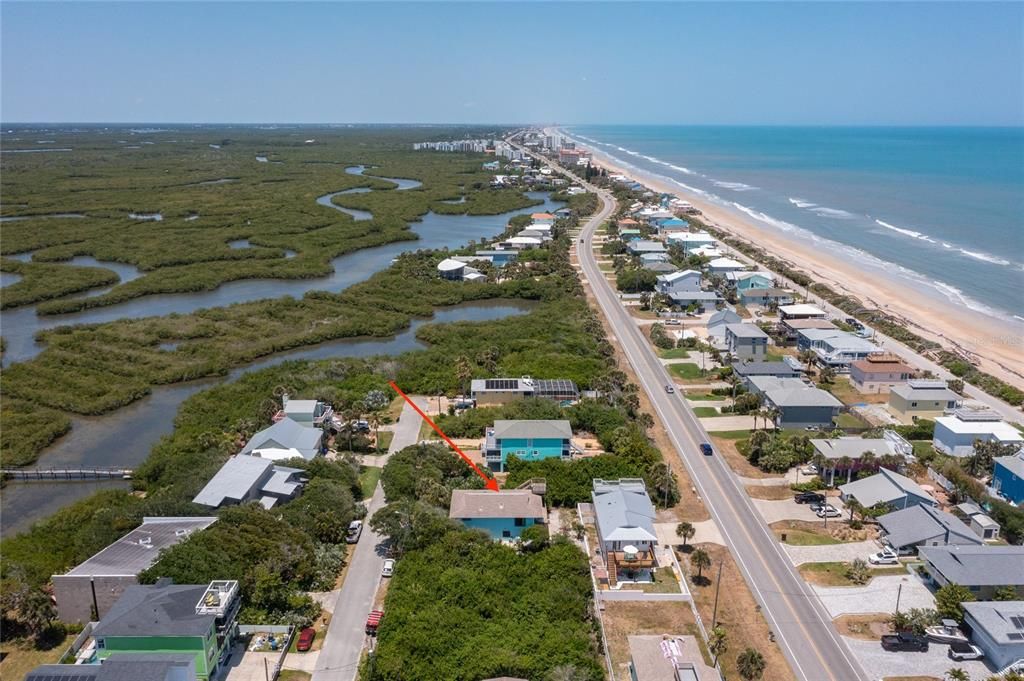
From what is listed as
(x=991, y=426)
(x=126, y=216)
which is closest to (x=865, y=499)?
(x=991, y=426)

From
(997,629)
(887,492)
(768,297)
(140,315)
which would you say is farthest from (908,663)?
(140,315)

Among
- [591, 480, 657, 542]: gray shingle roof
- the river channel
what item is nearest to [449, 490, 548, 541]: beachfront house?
[591, 480, 657, 542]: gray shingle roof

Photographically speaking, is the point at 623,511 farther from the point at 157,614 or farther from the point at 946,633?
the point at 157,614

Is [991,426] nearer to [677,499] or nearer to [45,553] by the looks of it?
[677,499]

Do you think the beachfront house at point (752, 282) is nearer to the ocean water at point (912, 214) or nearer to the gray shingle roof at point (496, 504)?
the ocean water at point (912, 214)

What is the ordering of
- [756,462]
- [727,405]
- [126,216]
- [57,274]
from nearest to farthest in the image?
[756,462] < [727,405] < [57,274] < [126,216]

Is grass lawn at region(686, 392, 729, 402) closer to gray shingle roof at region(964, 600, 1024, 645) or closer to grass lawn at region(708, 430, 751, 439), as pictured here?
grass lawn at region(708, 430, 751, 439)
